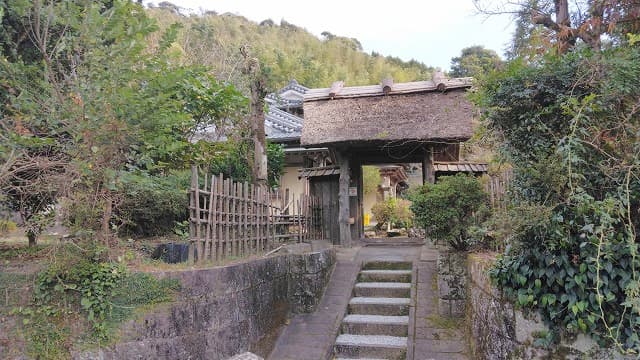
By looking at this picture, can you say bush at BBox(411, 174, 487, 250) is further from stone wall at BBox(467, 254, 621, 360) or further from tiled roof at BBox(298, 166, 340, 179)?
tiled roof at BBox(298, 166, 340, 179)

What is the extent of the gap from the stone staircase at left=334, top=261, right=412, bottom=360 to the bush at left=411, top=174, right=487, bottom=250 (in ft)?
4.45

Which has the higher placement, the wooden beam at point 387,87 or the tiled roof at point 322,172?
the wooden beam at point 387,87

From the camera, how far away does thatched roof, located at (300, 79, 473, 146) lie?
29.9ft

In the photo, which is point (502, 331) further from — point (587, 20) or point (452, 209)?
point (587, 20)

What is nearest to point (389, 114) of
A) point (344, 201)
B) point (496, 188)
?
point (344, 201)

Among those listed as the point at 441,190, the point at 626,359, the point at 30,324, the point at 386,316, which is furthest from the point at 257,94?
the point at 626,359

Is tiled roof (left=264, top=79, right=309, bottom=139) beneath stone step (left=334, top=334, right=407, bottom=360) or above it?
above

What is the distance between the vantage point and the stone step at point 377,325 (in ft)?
21.3

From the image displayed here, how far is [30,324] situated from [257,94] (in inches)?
210

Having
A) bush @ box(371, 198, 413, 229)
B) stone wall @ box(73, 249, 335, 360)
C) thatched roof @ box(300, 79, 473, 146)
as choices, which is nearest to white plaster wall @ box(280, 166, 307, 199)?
bush @ box(371, 198, 413, 229)

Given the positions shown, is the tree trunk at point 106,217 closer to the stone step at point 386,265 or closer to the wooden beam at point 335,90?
the stone step at point 386,265

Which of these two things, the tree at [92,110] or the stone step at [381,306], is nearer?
the tree at [92,110]

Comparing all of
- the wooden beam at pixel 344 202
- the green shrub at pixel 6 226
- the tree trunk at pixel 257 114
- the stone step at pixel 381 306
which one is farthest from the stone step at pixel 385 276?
the green shrub at pixel 6 226

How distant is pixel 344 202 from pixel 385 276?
283 cm
